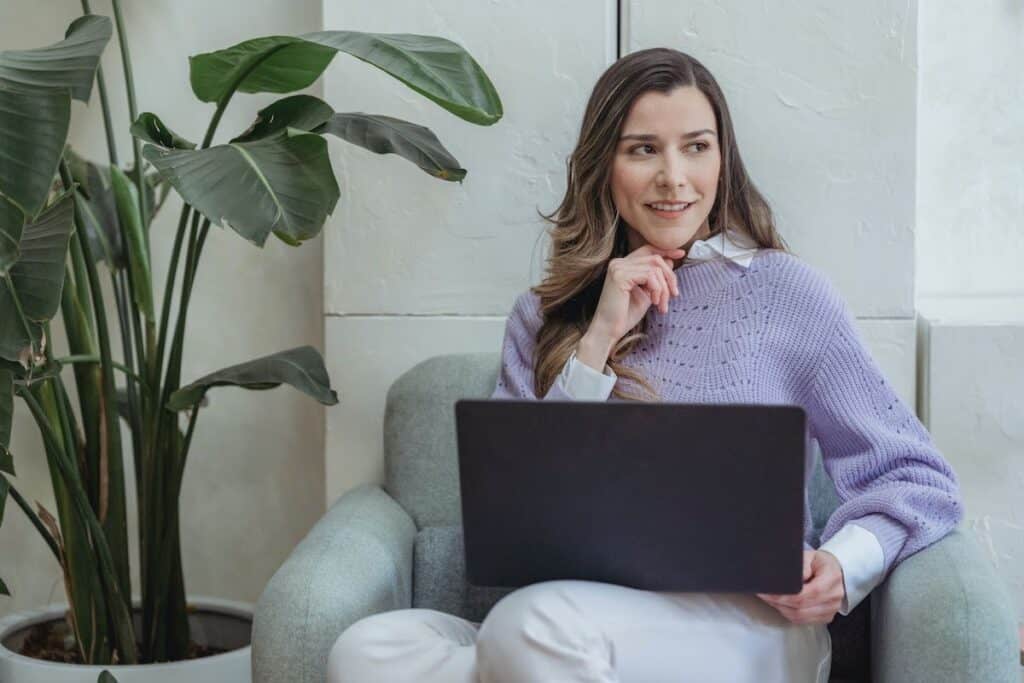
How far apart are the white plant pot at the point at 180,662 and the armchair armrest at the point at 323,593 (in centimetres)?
35

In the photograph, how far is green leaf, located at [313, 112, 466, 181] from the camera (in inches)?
80.0

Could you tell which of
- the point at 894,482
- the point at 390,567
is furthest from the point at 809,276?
the point at 390,567

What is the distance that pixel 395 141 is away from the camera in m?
2.05

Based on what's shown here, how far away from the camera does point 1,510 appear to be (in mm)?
1831

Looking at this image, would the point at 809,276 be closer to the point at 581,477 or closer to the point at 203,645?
the point at 581,477

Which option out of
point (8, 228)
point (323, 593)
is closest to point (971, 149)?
point (323, 593)

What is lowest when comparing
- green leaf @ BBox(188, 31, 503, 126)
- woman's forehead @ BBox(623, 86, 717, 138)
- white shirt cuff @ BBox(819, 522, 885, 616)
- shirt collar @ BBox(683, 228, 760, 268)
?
white shirt cuff @ BBox(819, 522, 885, 616)

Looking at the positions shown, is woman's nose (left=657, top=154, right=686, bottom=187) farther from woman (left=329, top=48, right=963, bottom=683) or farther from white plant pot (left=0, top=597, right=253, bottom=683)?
white plant pot (left=0, top=597, right=253, bottom=683)

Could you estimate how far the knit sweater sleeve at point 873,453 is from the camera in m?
1.70

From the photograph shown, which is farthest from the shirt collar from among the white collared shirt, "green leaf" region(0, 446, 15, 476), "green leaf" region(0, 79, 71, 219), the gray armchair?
"green leaf" region(0, 446, 15, 476)

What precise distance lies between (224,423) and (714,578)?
1420 mm

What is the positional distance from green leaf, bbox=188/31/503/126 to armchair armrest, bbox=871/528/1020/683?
90 centimetres

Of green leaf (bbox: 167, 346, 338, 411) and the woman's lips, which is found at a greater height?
the woman's lips

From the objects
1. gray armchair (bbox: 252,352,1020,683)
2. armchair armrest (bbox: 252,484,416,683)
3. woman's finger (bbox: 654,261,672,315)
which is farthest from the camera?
woman's finger (bbox: 654,261,672,315)
